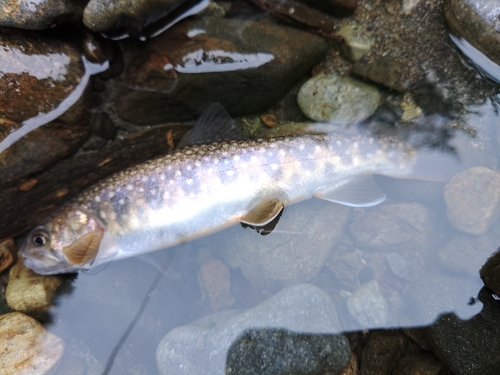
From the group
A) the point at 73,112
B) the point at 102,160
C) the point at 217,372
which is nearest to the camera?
the point at 217,372

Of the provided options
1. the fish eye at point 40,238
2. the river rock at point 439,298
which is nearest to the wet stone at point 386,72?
the river rock at point 439,298

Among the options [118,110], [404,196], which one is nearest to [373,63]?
[404,196]

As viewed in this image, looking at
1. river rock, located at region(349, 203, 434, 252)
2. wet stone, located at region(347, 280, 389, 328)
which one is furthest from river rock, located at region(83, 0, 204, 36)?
wet stone, located at region(347, 280, 389, 328)

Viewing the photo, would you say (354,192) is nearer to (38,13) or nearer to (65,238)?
(65,238)

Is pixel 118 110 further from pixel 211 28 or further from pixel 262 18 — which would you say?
pixel 262 18

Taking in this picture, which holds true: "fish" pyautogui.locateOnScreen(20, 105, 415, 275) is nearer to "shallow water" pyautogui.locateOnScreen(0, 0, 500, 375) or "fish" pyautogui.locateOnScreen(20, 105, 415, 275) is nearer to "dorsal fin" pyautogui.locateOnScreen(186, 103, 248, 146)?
"dorsal fin" pyautogui.locateOnScreen(186, 103, 248, 146)

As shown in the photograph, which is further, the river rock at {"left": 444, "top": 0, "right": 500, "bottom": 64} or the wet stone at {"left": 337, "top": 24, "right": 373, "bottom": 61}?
the wet stone at {"left": 337, "top": 24, "right": 373, "bottom": 61}
